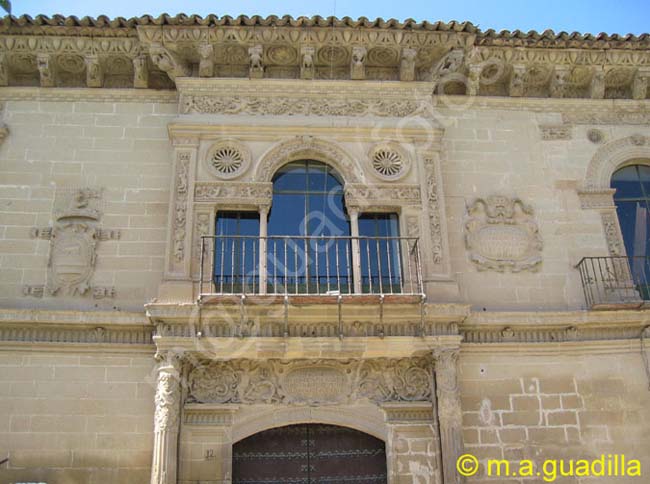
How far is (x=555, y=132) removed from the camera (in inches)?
352

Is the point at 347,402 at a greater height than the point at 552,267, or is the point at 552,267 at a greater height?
the point at 552,267

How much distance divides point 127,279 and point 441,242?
3826mm

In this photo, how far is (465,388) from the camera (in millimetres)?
7348

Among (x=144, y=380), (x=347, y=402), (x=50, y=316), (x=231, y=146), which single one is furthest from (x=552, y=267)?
(x=50, y=316)

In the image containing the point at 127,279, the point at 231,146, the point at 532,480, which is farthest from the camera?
the point at 231,146

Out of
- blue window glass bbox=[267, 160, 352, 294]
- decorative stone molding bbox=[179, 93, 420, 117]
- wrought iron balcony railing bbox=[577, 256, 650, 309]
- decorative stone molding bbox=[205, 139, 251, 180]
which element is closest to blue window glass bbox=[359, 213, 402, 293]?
blue window glass bbox=[267, 160, 352, 294]

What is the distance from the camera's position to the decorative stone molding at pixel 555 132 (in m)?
8.90

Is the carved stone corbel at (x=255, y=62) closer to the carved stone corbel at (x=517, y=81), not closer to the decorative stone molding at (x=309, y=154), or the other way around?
the decorative stone molding at (x=309, y=154)

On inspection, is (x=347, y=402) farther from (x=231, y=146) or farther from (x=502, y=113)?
(x=502, y=113)

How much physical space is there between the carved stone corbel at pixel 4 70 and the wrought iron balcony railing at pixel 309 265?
3.70 meters

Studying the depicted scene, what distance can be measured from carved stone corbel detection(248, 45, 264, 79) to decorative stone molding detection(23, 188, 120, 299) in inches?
100

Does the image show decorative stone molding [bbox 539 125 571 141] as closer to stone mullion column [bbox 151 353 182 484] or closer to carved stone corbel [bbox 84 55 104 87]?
stone mullion column [bbox 151 353 182 484]

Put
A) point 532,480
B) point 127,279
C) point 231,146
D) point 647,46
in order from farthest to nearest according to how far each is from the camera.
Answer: point 647,46 → point 231,146 → point 127,279 → point 532,480

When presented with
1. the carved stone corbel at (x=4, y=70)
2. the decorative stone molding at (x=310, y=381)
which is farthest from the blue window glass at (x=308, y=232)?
the carved stone corbel at (x=4, y=70)
